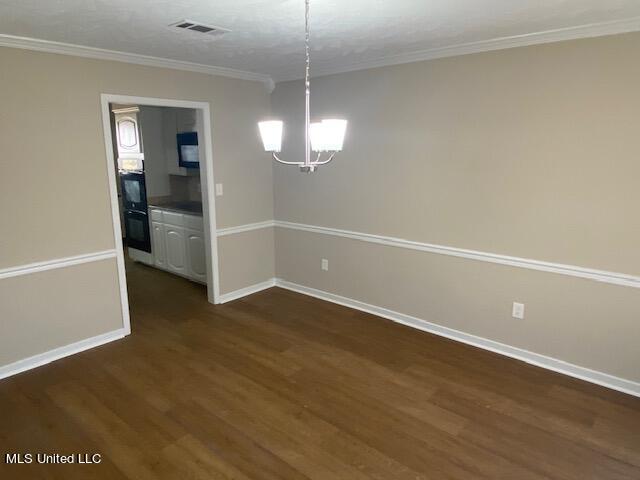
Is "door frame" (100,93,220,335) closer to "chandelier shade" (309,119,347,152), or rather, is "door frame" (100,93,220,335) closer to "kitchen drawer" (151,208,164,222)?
"kitchen drawer" (151,208,164,222)

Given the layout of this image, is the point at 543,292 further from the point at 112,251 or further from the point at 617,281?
the point at 112,251

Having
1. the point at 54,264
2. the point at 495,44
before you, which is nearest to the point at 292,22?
the point at 495,44

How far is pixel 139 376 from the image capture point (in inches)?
124

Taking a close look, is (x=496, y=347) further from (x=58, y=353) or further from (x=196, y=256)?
(x=58, y=353)

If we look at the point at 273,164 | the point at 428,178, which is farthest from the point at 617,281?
the point at 273,164

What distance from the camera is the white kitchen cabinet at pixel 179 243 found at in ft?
16.3

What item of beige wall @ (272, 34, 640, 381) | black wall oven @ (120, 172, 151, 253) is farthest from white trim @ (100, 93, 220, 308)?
black wall oven @ (120, 172, 151, 253)

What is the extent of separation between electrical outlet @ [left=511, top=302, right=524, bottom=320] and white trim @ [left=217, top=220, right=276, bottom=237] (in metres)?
2.73

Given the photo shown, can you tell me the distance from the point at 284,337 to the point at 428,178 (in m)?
1.87

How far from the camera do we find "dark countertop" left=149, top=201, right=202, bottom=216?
5009 millimetres

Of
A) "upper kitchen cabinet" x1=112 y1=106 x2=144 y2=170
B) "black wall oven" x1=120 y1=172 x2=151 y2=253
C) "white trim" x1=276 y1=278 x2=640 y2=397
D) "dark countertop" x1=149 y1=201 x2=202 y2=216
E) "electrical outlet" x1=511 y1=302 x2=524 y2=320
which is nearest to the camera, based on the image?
"white trim" x1=276 y1=278 x2=640 y2=397

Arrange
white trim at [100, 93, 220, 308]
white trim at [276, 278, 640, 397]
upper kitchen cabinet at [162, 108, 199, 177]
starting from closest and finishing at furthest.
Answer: white trim at [276, 278, 640, 397], white trim at [100, 93, 220, 308], upper kitchen cabinet at [162, 108, 199, 177]

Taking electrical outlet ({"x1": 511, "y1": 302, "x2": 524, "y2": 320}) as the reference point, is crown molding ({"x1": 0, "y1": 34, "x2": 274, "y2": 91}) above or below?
above

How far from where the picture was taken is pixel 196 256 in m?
5.03
